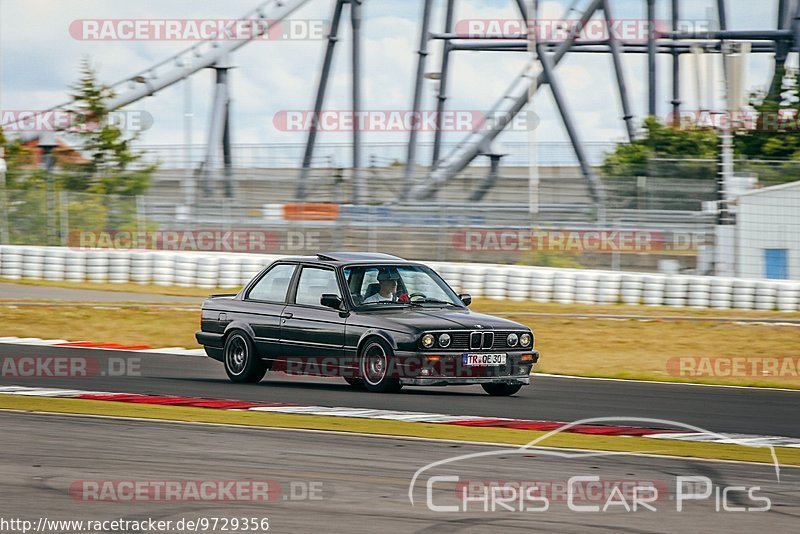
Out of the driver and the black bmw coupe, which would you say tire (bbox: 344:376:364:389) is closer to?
the black bmw coupe

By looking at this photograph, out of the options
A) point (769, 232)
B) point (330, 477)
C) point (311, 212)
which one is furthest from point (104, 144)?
point (330, 477)

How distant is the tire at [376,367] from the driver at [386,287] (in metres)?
0.59

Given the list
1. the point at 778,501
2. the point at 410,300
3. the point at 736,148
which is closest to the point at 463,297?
the point at 410,300

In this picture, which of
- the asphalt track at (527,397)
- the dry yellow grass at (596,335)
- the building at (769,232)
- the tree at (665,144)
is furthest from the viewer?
the tree at (665,144)

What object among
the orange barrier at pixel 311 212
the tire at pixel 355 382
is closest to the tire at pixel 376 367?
the tire at pixel 355 382

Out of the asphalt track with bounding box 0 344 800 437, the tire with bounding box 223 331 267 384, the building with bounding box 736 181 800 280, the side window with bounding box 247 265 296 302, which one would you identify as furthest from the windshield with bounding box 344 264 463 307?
the building with bounding box 736 181 800 280

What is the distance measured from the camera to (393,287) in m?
11.3

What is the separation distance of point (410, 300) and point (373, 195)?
1755 centimetres

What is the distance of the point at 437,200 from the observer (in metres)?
30.2

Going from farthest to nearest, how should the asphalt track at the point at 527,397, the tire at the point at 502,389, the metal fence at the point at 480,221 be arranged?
the metal fence at the point at 480,221 < the tire at the point at 502,389 < the asphalt track at the point at 527,397

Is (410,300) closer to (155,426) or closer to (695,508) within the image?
(155,426)

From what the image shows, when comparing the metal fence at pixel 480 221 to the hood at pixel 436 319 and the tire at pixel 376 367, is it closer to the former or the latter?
the hood at pixel 436 319

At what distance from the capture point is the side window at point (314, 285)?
37.3ft

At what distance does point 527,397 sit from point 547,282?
1209cm
